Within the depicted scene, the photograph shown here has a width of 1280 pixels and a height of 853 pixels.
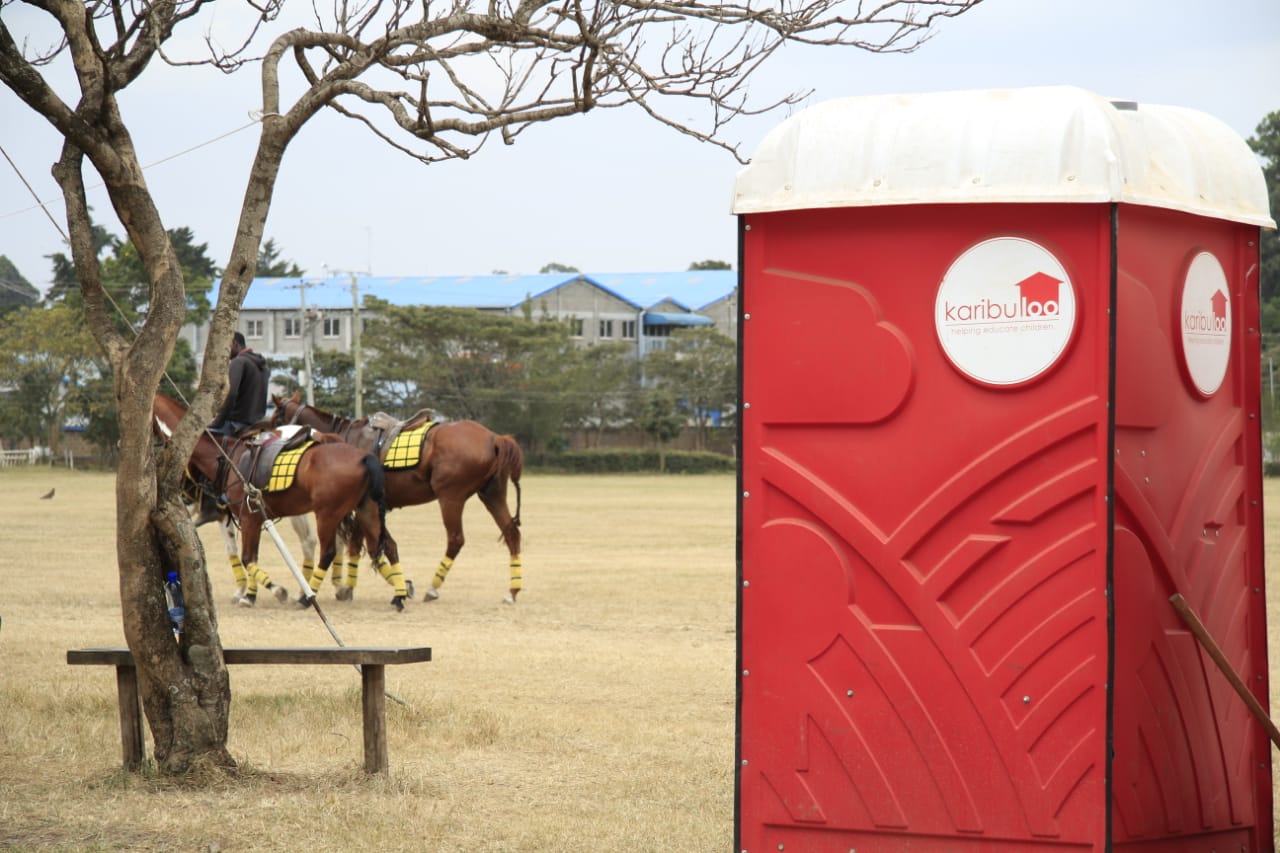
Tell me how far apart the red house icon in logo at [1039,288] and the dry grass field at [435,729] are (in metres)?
2.46

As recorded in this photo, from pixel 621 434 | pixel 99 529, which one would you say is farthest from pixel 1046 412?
pixel 621 434

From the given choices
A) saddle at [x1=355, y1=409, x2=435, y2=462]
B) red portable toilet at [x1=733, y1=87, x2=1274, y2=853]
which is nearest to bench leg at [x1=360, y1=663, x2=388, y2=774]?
red portable toilet at [x1=733, y1=87, x2=1274, y2=853]

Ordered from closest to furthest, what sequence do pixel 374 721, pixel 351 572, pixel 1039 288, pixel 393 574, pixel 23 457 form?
pixel 1039 288, pixel 374 721, pixel 393 574, pixel 351 572, pixel 23 457

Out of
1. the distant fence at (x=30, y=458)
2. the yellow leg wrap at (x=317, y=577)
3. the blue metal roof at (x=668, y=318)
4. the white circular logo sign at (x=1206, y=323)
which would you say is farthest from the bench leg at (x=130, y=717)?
the blue metal roof at (x=668, y=318)

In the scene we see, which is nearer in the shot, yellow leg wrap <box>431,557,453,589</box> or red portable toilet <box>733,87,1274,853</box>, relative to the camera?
red portable toilet <box>733,87,1274,853</box>

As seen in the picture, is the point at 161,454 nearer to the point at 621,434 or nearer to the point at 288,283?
the point at 621,434

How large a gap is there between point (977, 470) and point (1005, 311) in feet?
1.50

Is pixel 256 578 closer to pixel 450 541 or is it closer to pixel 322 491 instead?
pixel 322 491

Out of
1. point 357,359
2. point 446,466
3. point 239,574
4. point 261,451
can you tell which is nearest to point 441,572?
point 446,466

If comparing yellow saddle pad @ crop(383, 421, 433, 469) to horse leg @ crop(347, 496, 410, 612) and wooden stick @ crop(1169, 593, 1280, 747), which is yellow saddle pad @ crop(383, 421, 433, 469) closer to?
horse leg @ crop(347, 496, 410, 612)

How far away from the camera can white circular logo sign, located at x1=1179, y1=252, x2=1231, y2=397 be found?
5.09 m

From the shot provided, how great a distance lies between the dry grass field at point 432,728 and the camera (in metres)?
6.27

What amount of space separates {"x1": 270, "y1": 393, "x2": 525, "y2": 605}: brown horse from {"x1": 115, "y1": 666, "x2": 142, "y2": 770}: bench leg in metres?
8.30

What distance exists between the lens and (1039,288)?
4.66m
